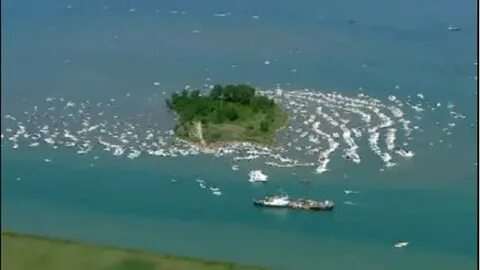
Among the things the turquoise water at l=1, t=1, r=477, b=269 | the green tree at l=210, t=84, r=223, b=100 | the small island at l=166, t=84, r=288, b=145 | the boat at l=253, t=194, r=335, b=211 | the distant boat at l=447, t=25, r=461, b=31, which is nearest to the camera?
the turquoise water at l=1, t=1, r=477, b=269

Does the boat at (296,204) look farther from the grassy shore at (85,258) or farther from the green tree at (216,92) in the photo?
the green tree at (216,92)

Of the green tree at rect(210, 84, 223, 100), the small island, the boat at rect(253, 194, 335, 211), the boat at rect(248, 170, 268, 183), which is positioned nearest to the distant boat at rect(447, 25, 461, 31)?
the small island

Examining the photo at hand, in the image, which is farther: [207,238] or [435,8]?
[435,8]

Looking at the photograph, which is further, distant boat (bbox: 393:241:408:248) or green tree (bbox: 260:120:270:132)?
green tree (bbox: 260:120:270:132)

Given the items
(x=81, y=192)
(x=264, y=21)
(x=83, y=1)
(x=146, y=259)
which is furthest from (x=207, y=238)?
(x=83, y=1)

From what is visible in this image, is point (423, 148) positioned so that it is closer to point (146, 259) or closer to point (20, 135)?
point (146, 259)

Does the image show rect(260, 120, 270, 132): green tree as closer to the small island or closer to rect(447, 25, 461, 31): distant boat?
the small island

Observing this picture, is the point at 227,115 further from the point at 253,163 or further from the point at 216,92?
the point at 253,163

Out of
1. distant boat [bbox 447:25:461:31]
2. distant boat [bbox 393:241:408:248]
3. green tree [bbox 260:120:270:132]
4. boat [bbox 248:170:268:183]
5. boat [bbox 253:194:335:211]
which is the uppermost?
distant boat [bbox 447:25:461:31]
